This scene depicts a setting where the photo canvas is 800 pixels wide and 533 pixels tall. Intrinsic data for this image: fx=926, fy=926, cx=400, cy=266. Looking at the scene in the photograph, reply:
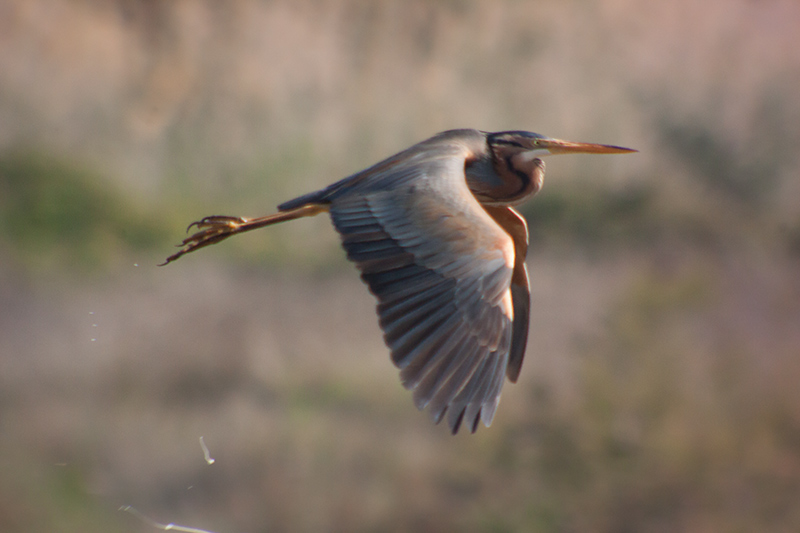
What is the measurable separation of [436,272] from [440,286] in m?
0.04

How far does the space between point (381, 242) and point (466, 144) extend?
2.08 ft

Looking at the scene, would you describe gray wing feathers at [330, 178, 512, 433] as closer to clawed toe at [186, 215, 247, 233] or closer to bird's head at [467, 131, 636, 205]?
bird's head at [467, 131, 636, 205]

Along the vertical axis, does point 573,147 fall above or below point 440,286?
above

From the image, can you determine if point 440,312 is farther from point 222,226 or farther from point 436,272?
point 222,226

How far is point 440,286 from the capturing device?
2.06 metres

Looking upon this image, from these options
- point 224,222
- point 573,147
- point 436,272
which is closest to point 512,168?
point 573,147

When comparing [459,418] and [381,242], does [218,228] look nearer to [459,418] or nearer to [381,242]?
[381,242]

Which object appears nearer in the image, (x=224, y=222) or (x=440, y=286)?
(x=440, y=286)

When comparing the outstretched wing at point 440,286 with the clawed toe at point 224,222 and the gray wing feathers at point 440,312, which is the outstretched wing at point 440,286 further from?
the clawed toe at point 224,222

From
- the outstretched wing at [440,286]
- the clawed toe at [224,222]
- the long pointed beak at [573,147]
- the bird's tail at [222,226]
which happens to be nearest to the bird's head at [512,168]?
the long pointed beak at [573,147]

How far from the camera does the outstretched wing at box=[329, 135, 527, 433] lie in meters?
1.94

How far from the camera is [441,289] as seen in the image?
6.75 feet

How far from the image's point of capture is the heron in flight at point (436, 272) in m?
1.94

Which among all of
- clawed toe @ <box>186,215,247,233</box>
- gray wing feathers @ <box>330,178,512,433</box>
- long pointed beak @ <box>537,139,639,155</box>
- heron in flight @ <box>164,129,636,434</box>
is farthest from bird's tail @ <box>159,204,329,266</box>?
long pointed beak @ <box>537,139,639,155</box>
